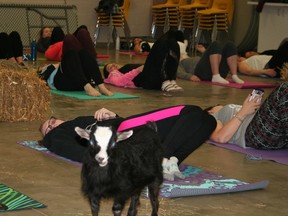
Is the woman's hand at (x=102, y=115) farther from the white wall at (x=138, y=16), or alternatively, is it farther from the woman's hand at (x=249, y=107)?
the white wall at (x=138, y=16)

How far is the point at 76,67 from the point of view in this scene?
20.0 feet

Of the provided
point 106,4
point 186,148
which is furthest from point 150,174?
point 106,4

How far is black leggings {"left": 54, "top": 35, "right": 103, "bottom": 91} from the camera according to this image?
19.9 feet

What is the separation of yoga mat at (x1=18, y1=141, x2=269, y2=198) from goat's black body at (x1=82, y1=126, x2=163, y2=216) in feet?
2.38

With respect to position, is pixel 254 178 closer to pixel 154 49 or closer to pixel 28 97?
pixel 28 97

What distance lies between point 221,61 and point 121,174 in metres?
5.60

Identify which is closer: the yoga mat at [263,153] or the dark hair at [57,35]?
the yoga mat at [263,153]

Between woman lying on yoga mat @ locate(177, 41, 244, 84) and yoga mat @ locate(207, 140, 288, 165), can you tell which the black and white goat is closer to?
yoga mat @ locate(207, 140, 288, 165)

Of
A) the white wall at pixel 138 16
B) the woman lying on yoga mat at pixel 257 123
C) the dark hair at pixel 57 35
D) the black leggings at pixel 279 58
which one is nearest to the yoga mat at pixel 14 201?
the woman lying on yoga mat at pixel 257 123

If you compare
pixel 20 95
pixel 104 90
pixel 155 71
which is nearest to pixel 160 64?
pixel 155 71

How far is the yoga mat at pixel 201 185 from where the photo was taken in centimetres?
314

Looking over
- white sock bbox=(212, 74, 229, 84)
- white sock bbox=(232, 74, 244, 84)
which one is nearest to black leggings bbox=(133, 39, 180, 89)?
white sock bbox=(212, 74, 229, 84)

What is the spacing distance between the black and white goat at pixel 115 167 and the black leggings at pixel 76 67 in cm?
372

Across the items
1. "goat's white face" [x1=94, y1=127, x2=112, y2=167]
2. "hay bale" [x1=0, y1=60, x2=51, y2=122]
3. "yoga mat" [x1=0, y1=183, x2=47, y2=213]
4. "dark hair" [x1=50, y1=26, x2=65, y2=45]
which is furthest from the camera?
"dark hair" [x1=50, y1=26, x2=65, y2=45]
